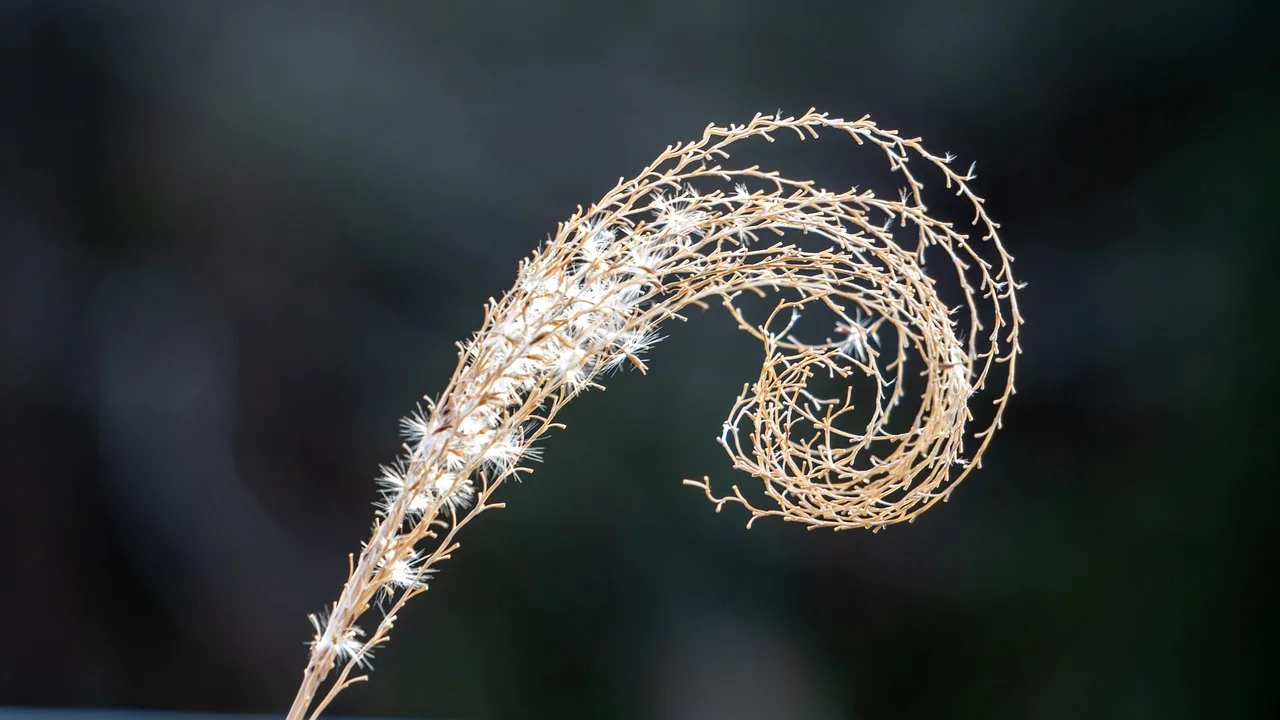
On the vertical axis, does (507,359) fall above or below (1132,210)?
below

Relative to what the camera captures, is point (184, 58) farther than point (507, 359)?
Yes

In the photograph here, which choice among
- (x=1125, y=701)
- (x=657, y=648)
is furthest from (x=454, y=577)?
(x=1125, y=701)

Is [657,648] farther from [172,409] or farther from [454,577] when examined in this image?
[172,409]

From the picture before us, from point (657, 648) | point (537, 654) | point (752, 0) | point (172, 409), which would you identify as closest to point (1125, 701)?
point (657, 648)

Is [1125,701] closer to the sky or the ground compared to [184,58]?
closer to the ground

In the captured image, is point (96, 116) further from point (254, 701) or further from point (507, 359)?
point (507, 359)

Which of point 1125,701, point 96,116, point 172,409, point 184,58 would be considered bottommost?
point 172,409
